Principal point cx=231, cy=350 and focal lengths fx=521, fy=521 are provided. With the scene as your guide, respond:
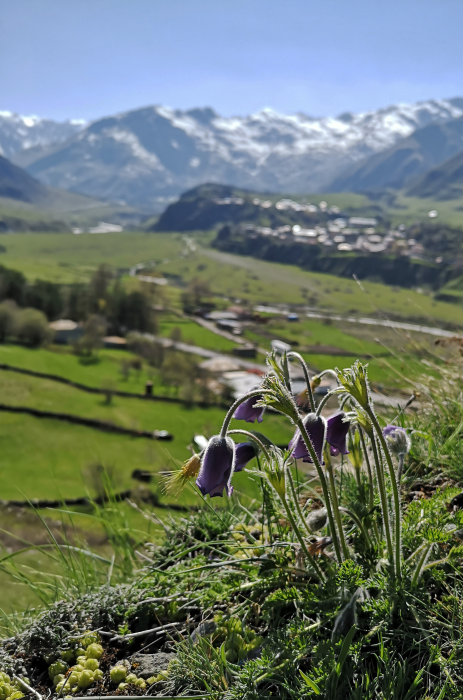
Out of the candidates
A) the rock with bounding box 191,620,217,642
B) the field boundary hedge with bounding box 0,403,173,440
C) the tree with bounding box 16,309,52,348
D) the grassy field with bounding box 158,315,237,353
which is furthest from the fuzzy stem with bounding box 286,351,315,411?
the grassy field with bounding box 158,315,237,353

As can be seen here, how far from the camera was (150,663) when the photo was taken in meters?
2.39

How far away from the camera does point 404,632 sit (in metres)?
1.97

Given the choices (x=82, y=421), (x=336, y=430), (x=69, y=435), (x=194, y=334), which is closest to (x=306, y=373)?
(x=336, y=430)

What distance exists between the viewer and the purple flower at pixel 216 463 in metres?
1.96

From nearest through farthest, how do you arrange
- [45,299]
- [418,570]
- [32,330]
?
[418,570] < [32,330] < [45,299]

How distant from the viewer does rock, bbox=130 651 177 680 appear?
2.33 metres

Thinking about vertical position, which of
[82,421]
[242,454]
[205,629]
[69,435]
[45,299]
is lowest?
[69,435]

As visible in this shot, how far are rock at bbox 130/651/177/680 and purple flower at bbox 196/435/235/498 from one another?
0.94 m

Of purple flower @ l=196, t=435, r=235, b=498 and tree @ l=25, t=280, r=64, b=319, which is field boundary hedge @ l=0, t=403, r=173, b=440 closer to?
tree @ l=25, t=280, r=64, b=319

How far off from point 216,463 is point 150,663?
1134 mm

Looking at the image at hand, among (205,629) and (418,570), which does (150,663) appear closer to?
(205,629)

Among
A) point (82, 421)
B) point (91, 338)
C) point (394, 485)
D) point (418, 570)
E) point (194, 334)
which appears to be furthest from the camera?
point (194, 334)

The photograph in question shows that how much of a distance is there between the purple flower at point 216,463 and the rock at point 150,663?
94 cm

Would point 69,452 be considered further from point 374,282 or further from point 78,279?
point 374,282
